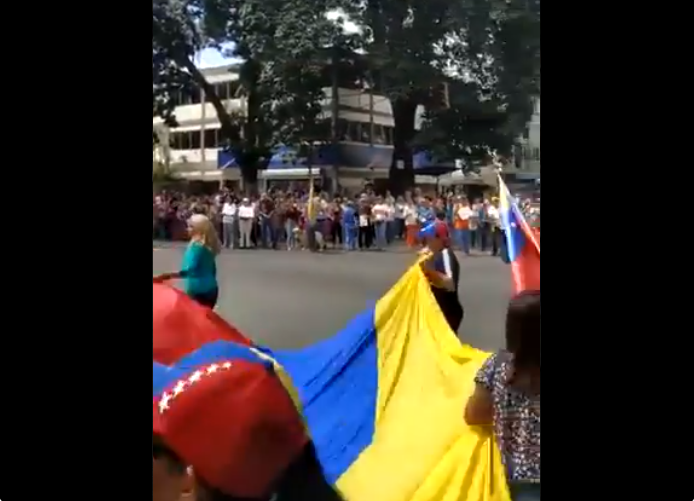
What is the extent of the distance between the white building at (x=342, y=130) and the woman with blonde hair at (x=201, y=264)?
4.7 inches

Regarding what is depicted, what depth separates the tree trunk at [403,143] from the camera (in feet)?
6.37

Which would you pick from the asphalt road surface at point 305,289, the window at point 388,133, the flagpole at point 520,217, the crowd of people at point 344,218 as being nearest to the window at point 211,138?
the crowd of people at point 344,218

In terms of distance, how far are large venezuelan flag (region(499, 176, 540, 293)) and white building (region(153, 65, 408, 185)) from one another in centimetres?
29

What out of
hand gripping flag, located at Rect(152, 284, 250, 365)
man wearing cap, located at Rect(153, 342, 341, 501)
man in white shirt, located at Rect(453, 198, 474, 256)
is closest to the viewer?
man wearing cap, located at Rect(153, 342, 341, 501)

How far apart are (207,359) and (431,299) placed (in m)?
0.66

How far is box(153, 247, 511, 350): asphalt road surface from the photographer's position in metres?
2.03

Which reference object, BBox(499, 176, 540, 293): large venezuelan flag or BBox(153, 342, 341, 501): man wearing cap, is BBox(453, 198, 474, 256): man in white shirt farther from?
BBox(153, 342, 341, 501): man wearing cap

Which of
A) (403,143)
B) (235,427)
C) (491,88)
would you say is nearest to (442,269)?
(403,143)

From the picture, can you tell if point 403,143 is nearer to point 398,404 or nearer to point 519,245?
point 519,245

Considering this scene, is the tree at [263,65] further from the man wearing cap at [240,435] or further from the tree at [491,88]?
the man wearing cap at [240,435]

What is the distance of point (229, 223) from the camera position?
6.62 feet

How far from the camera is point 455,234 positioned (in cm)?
197

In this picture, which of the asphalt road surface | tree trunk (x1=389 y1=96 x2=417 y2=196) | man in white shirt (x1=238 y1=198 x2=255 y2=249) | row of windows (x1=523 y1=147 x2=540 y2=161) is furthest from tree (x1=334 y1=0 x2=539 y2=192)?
man in white shirt (x1=238 y1=198 x2=255 y2=249)
